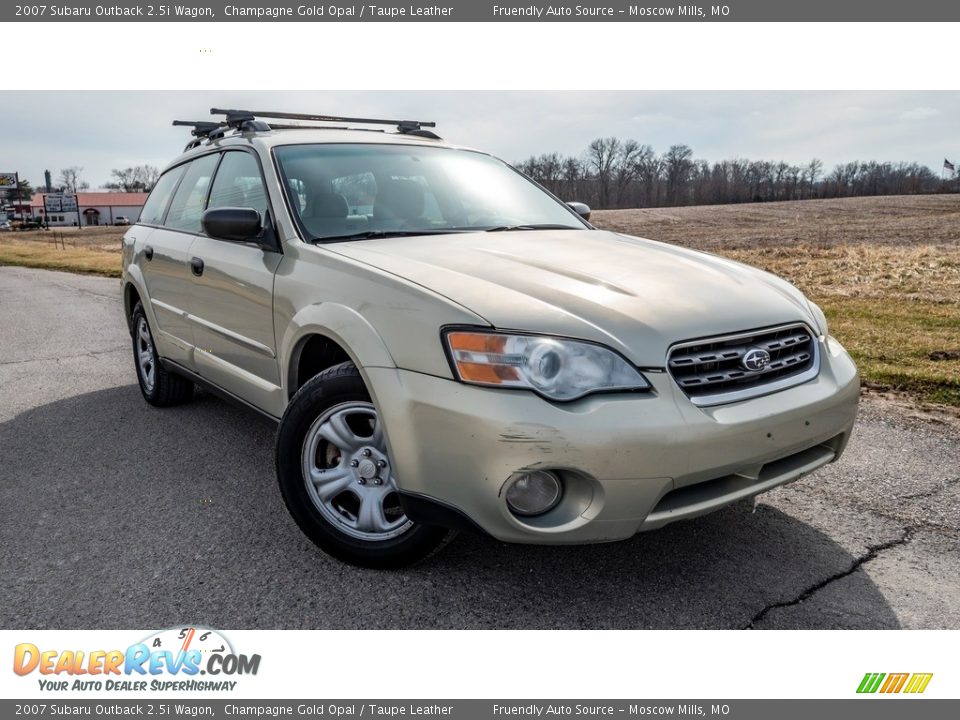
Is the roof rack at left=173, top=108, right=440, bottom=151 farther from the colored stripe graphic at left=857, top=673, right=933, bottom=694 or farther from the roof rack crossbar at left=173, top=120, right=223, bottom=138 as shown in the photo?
the colored stripe graphic at left=857, top=673, right=933, bottom=694

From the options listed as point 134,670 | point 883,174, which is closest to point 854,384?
point 134,670

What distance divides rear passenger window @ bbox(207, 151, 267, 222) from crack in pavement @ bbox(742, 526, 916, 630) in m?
2.61

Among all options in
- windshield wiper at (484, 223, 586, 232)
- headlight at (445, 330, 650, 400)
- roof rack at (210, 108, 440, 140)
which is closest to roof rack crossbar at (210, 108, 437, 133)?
roof rack at (210, 108, 440, 140)

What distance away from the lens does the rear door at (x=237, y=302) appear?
11.4 ft

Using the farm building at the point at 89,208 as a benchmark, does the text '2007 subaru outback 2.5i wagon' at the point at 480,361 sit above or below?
above

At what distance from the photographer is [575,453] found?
2.32 metres

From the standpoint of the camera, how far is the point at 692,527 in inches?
129

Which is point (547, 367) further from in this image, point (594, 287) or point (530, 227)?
point (530, 227)

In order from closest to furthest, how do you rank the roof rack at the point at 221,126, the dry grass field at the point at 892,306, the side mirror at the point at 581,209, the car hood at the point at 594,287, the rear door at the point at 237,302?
the car hood at the point at 594,287 → the rear door at the point at 237,302 → the roof rack at the point at 221,126 → the side mirror at the point at 581,209 → the dry grass field at the point at 892,306

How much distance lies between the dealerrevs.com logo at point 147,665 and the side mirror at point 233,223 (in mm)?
1703

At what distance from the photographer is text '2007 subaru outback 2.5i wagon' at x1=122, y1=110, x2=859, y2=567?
7.86 feet

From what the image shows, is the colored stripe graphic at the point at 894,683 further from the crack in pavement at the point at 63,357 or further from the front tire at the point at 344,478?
the crack in pavement at the point at 63,357

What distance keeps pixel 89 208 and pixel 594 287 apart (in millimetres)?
126092

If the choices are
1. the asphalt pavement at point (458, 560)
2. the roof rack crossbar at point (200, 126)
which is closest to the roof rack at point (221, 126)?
the roof rack crossbar at point (200, 126)
